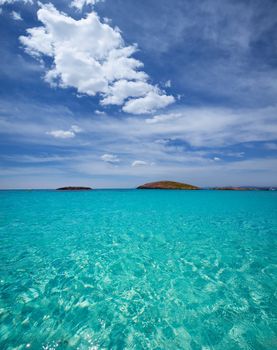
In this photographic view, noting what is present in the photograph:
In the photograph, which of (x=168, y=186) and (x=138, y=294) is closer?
(x=138, y=294)

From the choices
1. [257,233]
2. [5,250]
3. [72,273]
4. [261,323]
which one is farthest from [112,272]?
[257,233]

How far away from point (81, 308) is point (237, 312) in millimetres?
4697

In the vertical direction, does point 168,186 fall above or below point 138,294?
above

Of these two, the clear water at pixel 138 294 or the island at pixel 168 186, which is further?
the island at pixel 168 186

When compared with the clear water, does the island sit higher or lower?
higher

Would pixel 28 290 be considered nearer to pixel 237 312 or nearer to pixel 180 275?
pixel 180 275

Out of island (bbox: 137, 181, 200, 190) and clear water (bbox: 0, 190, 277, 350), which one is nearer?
clear water (bbox: 0, 190, 277, 350)

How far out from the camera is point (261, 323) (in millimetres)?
5109

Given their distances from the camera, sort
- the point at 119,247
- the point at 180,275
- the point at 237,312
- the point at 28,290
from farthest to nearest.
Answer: the point at 119,247 → the point at 180,275 → the point at 28,290 → the point at 237,312

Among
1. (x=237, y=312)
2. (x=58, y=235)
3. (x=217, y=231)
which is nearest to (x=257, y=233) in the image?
(x=217, y=231)

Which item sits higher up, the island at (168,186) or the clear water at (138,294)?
the island at (168,186)

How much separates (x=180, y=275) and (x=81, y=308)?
13.3 ft

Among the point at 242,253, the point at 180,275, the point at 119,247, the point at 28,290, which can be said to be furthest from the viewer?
the point at 119,247

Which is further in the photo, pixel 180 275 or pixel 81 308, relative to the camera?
pixel 180 275
